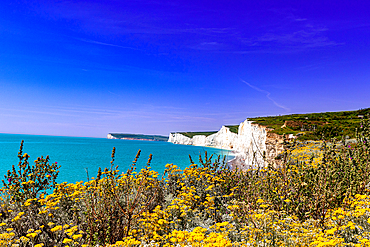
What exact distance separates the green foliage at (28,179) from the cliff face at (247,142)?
631cm

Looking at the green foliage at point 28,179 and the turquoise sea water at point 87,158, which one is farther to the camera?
the turquoise sea water at point 87,158

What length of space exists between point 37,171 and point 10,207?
1.20 metres

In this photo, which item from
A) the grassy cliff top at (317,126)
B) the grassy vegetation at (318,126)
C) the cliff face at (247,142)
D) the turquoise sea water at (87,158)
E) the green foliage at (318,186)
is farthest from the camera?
the turquoise sea water at (87,158)

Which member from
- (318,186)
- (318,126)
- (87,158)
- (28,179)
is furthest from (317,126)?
(87,158)

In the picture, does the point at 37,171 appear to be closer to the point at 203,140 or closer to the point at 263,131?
the point at 263,131

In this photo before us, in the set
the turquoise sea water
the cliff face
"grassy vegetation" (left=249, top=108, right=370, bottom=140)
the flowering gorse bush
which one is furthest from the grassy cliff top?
the turquoise sea water

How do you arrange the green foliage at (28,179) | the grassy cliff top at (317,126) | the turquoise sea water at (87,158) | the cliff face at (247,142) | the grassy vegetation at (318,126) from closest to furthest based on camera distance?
the green foliage at (28,179), the cliff face at (247,142), the grassy cliff top at (317,126), the grassy vegetation at (318,126), the turquoise sea water at (87,158)

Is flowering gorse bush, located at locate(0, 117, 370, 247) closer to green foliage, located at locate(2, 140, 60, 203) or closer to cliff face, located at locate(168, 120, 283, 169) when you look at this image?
green foliage, located at locate(2, 140, 60, 203)

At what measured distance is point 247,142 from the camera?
138ft

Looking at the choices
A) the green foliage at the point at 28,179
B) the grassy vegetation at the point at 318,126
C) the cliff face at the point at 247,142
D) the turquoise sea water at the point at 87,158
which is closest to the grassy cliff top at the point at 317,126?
the grassy vegetation at the point at 318,126

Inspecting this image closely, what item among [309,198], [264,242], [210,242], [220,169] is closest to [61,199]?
[210,242]

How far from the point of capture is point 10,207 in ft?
19.5

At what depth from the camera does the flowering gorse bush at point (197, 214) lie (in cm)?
389

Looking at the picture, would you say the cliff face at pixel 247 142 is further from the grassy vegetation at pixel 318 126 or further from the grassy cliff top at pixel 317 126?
the grassy vegetation at pixel 318 126
